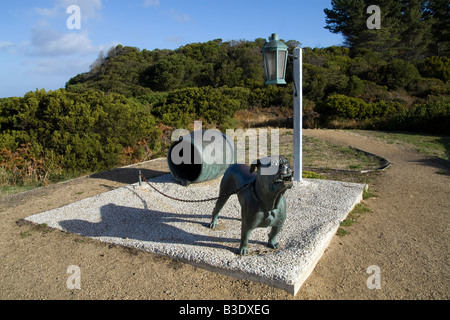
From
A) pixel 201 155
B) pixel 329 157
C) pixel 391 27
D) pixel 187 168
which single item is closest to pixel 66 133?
pixel 187 168

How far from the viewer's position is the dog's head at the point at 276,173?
9.10 ft

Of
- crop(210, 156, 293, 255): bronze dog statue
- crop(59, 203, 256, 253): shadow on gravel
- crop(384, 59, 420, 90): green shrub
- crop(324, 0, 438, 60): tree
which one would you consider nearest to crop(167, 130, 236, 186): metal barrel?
crop(59, 203, 256, 253): shadow on gravel

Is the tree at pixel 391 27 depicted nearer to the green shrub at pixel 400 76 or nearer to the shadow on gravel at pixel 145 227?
the green shrub at pixel 400 76

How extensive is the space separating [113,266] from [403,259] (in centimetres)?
330

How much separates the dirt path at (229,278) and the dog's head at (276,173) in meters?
1.03

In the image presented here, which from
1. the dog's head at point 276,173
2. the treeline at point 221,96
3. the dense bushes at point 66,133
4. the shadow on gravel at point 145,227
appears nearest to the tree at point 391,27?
the treeline at point 221,96

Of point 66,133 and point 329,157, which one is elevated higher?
point 66,133

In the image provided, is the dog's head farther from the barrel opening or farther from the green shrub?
the green shrub

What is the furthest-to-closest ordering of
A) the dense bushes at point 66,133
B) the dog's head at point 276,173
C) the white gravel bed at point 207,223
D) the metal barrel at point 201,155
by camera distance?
the dense bushes at point 66,133, the metal barrel at point 201,155, the white gravel bed at point 207,223, the dog's head at point 276,173

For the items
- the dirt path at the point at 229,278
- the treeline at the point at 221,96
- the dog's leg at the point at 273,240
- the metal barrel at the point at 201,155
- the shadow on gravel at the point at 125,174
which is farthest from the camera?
the treeline at the point at 221,96

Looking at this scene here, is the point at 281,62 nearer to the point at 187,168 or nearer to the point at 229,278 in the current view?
the point at 187,168

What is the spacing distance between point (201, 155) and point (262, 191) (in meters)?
2.88

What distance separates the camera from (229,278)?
11.1 ft

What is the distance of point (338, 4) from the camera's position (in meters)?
27.7
